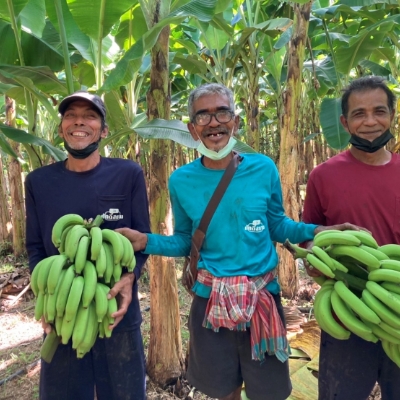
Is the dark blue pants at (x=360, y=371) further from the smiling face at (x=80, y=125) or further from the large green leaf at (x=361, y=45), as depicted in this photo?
the large green leaf at (x=361, y=45)

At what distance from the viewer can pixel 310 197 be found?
6.13 ft

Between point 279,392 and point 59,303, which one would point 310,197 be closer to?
point 279,392

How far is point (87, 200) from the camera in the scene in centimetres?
177

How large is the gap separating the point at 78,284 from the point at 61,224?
29 centimetres

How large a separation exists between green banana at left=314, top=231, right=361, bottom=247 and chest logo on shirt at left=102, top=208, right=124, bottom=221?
955 millimetres

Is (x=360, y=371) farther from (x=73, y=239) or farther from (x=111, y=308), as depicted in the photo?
(x=73, y=239)

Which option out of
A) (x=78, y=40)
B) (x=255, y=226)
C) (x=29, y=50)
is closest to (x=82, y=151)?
(x=255, y=226)

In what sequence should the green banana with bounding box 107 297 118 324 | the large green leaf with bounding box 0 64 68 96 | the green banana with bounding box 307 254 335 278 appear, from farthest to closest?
1. the large green leaf with bounding box 0 64 68 96
2. the green banana with bounding box 107 297 118 324
3. the green banana with bounding box 307 254 335 278

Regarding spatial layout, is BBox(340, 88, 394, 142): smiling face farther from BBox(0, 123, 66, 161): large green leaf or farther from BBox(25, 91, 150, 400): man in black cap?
BBox(0, 123, 66, 161): large green leaf

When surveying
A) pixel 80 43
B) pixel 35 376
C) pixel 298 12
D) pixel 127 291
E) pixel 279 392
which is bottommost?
pixel 35 376

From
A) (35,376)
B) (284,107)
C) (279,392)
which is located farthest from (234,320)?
(284,107)

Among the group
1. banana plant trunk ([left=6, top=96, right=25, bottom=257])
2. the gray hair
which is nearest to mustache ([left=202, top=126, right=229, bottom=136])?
the gray hair

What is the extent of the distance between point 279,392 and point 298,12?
3346 mm

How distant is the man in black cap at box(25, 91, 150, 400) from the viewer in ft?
5.81
